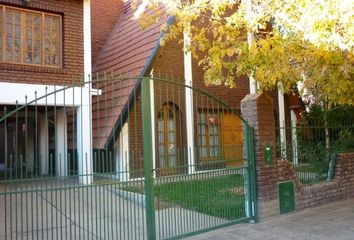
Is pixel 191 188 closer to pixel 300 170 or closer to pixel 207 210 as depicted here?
pixel 207 210

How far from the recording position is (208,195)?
728cm

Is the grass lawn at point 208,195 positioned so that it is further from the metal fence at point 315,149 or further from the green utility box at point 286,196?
the metal fence at point 315,149

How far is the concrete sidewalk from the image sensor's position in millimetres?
6801

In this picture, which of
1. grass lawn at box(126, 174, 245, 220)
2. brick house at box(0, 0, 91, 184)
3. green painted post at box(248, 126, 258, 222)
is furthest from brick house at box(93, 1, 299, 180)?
grass lawn at box(126, 174, 245, 220)

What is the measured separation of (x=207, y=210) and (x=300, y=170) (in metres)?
2.93

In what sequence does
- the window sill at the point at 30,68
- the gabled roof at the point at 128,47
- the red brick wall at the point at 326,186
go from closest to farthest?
the red brick wall at the point at 326,186 < the window sill at the point at 30,68 < the gabled roof at the point at 128,47

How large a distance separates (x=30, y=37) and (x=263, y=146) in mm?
6554

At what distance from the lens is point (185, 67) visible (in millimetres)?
13969

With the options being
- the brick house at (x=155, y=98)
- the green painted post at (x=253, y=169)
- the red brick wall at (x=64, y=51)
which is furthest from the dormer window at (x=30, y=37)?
the green painted post at (x=253, y=169)

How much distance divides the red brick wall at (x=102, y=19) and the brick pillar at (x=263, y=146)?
27.5ft

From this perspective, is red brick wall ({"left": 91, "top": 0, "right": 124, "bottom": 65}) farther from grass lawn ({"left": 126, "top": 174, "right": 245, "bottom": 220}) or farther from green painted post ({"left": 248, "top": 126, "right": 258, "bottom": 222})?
grass lawn ({"left": 126, "top": 174, "right": 245, "bottom": 220})

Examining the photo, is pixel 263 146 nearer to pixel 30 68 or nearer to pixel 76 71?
pixel 76 71

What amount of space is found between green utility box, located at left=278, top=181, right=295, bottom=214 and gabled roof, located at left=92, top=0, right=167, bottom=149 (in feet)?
12.5

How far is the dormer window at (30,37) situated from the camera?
34.0 feet
